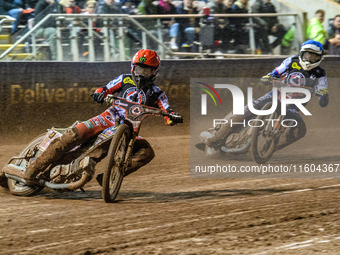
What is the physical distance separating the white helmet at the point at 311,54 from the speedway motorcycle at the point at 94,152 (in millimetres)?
3788

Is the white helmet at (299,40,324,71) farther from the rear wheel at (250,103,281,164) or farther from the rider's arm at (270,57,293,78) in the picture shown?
the rear wheel at (250,103,281,164)

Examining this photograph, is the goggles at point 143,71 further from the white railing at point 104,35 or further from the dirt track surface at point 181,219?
the white railing at point 104,35

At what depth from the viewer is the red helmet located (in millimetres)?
7258

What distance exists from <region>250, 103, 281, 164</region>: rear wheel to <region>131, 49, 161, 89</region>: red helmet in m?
3.25

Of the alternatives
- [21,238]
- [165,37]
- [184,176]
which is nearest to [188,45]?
[165,37]

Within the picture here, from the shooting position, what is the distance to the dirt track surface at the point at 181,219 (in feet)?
17.4

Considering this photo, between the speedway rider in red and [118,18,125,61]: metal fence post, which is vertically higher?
[118,18,125,61]: metal fence post

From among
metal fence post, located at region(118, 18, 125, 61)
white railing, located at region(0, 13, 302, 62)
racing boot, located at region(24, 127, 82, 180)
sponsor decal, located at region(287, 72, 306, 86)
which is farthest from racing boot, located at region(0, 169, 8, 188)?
sponsor decal, located at region(287, 72, 306, 86)

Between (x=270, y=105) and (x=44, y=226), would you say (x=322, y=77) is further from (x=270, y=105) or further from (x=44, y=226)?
(x=44, y=226)

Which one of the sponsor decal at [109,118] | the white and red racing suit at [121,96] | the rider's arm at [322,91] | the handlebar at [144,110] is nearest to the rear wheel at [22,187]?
the white and red racing suit at [121,96]

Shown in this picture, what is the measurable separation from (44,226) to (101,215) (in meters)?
0.69

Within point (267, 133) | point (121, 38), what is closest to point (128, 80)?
point (267, 133)

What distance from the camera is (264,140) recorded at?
33.5 ft

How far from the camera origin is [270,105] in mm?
10148
